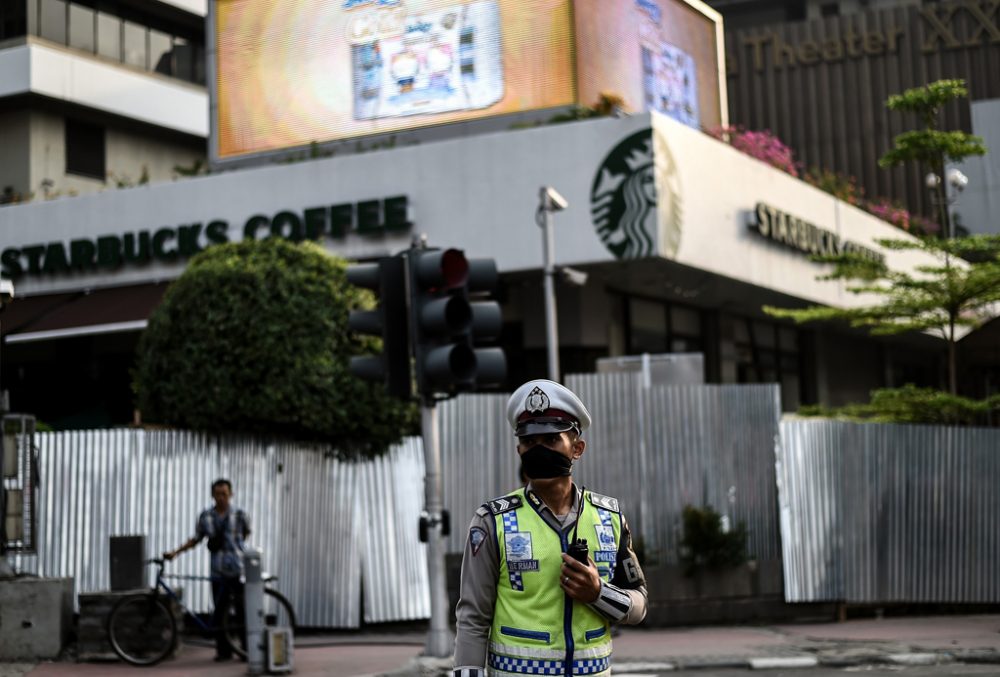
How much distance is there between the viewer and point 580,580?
4.09 m

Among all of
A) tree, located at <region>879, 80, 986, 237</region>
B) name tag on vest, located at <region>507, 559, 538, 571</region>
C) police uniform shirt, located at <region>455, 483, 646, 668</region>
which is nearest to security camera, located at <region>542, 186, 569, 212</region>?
tree, located at <region>879, 80, 986, 237</region>

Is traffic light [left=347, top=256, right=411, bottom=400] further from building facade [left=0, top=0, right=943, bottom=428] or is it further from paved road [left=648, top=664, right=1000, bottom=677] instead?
building facade [left=0, top=0, right=943, bottom=428]

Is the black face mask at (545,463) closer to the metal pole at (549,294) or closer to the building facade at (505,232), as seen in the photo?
the metal pole at (549,294)

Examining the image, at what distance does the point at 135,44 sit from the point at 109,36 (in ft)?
3.08

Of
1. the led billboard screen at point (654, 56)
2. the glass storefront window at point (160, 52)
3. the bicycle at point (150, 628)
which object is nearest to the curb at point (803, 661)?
the bicycle at point (150, 628)

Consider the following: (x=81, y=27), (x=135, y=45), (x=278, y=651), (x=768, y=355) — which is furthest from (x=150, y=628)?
(x=135, y=45)

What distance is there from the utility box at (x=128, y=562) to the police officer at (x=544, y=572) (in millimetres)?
9255

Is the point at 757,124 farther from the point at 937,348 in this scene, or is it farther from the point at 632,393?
the point at 632,393

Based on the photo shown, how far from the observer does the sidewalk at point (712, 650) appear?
12.2 m

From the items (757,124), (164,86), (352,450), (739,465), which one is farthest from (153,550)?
(757,124)

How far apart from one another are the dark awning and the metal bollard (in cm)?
857

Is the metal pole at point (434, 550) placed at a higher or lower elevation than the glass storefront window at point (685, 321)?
lower

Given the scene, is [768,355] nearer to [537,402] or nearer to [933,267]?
[933,267]

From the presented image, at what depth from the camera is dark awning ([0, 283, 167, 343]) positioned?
2083 cm
